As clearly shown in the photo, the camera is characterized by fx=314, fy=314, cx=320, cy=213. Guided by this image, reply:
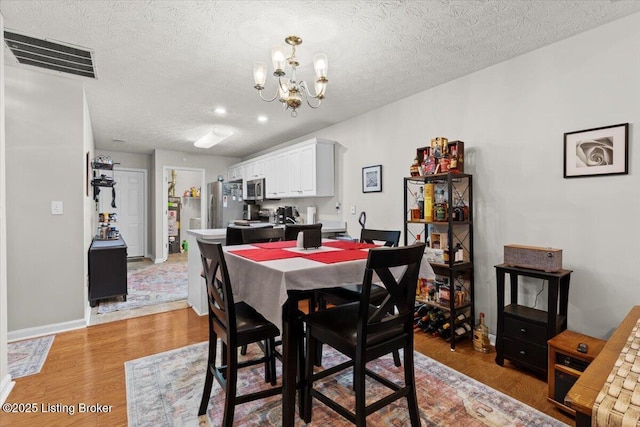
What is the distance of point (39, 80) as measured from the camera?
2.95m

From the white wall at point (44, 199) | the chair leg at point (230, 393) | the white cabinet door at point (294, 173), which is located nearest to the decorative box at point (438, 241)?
the chair leg at point (230, 393)

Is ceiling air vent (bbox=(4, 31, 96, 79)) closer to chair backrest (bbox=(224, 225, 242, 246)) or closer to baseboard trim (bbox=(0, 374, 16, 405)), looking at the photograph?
chair backrest (bbox=(224, 225, 242, 246))

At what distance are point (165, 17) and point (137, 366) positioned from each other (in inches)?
98.1

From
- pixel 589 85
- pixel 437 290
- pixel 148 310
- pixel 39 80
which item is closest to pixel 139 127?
pixel 39 80

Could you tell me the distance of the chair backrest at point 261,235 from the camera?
263 cm

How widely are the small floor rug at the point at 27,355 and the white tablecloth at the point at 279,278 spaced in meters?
1.85

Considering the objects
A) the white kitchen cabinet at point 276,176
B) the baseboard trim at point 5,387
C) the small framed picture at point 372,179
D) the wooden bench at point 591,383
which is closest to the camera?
the wooden bench at point 591,383

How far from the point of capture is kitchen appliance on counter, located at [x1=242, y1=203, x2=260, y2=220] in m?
6.68

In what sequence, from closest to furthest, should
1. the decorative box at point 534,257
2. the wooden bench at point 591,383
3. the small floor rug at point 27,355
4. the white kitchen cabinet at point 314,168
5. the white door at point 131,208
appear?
the wooden bench at point 591,383
the decorative box at point 534,257
the small floor rug at point 27,355
the white kitchen cabinet at point 314,168
the white door at point 131,208

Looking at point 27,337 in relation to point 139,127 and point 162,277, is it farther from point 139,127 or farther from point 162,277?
point 139,127

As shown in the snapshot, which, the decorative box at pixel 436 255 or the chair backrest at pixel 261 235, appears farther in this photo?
the decorative box at pixel 436 255

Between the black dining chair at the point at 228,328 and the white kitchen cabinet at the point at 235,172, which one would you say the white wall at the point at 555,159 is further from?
the white kitchen cabinet at the point at 235,172

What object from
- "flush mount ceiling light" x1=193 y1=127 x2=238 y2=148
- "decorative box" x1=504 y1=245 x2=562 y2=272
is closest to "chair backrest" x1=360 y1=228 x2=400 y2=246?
"decorative box" x1=504 y1=245 x2=562 y2=272

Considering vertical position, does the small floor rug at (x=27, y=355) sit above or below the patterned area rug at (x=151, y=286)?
below
